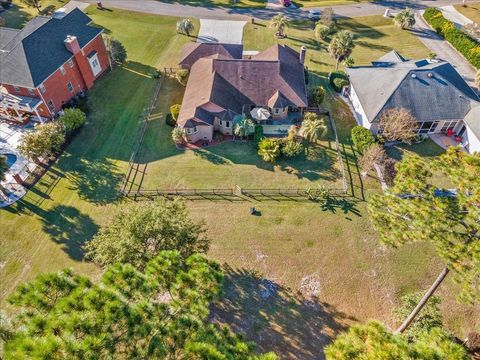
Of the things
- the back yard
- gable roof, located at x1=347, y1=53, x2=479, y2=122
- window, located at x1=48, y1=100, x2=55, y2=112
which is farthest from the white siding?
window, located at x1=48, y1=100, x2=55, y2=112

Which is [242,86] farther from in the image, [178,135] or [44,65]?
[44,65]

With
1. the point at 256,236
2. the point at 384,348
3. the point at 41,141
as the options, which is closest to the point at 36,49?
the point at 41,141

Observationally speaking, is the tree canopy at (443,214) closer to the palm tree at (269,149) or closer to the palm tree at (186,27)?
the palm tree at (269,149)

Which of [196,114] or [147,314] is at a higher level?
[147,314]

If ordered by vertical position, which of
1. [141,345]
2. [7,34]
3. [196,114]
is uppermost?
[141,345]

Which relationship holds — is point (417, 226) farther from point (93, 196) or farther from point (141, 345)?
point (93, 196)

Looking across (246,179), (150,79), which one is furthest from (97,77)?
(246,179)
